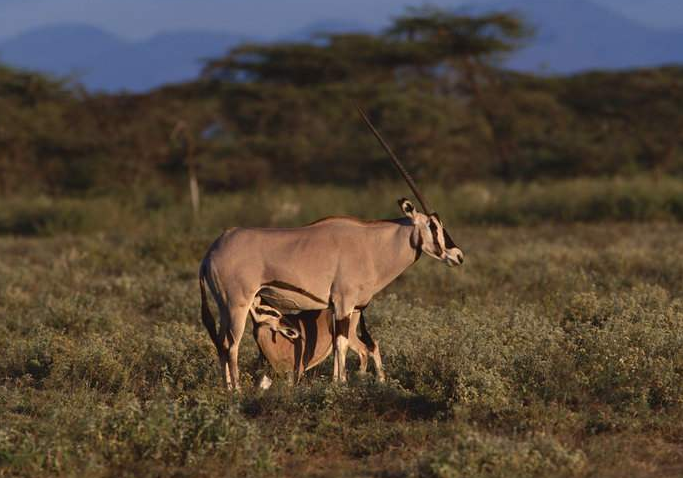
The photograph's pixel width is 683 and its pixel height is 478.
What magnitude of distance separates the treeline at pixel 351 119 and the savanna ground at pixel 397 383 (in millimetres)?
12966

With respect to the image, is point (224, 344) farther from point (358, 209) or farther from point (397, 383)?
point (358, 209)

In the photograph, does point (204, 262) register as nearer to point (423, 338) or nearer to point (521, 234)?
point (423, 338)

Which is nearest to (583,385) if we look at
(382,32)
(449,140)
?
(449,140)

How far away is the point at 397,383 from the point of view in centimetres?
684

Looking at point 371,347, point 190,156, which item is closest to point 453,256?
point 371,347

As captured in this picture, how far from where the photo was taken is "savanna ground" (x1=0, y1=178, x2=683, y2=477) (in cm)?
561

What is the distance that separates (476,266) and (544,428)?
7.19m

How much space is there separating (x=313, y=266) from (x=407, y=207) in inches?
31.5

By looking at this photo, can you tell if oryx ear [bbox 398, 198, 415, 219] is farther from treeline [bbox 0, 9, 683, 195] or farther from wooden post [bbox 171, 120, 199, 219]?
treeline [bbox 0, 9, 683, 195]

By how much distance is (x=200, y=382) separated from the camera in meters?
7.55

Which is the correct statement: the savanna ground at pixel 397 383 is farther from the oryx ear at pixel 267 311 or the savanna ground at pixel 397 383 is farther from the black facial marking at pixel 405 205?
the black facial marking at pixel 405 205

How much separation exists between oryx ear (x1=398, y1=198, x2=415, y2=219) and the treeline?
17.8m

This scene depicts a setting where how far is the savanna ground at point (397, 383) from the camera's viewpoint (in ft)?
18.4

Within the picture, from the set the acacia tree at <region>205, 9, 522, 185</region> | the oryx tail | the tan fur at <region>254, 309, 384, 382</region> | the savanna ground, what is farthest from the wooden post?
the oryx tail
